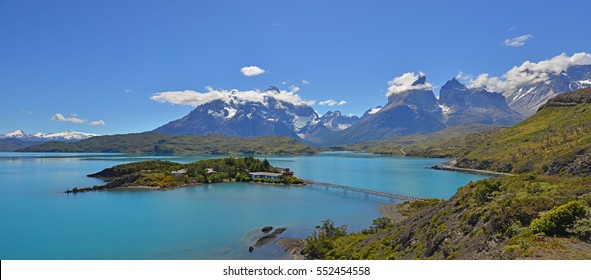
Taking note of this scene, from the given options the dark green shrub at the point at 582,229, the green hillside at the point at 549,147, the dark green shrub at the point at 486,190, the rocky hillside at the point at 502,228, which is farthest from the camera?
the green hillside at the point at 549,147

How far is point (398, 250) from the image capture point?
3303cm

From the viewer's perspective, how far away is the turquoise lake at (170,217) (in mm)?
49781

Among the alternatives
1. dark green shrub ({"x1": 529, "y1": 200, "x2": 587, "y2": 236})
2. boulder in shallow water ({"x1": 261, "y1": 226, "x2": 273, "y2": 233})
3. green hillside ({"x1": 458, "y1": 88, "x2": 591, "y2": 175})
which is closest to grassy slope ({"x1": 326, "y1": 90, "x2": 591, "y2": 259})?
dark green shrub ({"x1": 529, "y1": 200, "x2": 587, "y2": 236})

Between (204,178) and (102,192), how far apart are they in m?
33.4

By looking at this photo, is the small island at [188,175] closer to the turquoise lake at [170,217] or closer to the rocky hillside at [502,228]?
the turquoise lake at [170,217]

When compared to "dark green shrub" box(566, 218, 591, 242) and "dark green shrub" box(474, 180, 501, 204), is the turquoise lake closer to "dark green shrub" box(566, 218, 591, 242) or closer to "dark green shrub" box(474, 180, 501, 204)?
"dark green shrub" box(474, 180, 501, 204)

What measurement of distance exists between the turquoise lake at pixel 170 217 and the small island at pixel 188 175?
8406mm

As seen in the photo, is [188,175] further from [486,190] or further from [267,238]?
[486,190]

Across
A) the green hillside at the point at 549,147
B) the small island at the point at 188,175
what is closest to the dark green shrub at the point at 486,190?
the green hillside at the point at 549,147

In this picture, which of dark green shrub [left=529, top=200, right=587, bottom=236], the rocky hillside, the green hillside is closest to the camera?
the rocky hillside

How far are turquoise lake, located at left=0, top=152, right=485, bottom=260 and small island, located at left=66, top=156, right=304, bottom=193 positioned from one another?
27.6 feet

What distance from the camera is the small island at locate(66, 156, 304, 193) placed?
394 ft

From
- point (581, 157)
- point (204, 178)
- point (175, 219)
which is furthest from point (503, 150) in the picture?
point (175, 219)

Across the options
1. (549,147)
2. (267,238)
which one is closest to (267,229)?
(267,238)
